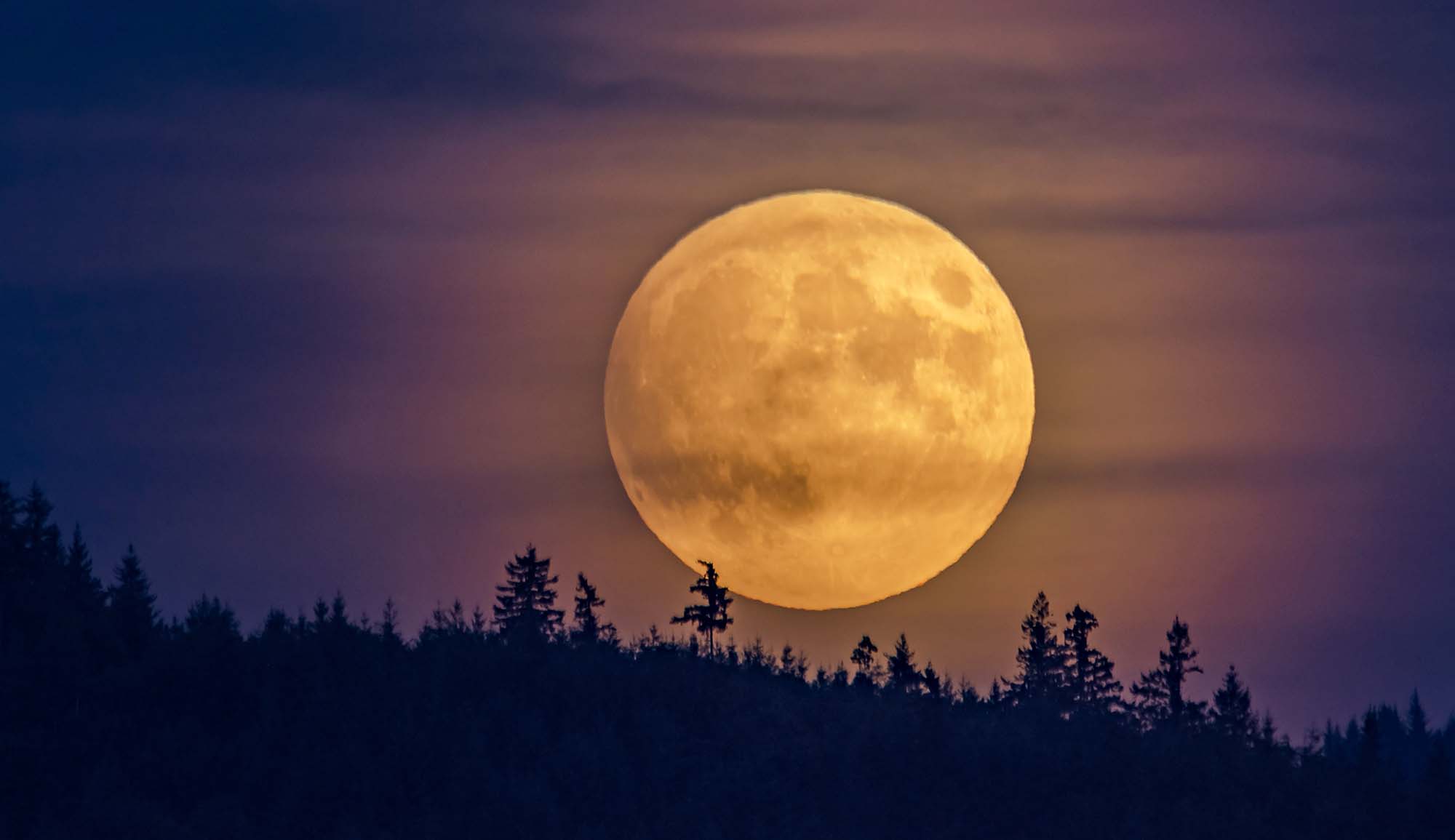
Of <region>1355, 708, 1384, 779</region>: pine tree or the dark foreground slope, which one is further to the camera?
<region>1355, 708, 1384, 779</region>: pine tree

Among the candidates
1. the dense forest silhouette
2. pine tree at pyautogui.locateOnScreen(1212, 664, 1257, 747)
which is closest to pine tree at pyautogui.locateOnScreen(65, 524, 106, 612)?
the dense forest silhouette

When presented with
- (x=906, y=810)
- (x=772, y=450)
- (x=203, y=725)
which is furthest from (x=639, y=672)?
(x=772, y=450)

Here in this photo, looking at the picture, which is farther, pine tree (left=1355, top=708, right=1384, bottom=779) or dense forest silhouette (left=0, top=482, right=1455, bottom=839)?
pine tree (left=1355, top=708, right=1384, bottom=779)

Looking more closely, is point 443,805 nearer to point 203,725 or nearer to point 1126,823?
point 203,725

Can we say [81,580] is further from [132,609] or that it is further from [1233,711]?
[1233,711]

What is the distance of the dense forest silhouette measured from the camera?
86.4 m

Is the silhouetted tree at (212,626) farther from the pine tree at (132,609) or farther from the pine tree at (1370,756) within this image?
the pine tree at (1370,756)

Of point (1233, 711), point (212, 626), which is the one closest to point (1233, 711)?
point (1233, 711)

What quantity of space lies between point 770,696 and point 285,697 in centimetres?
2458

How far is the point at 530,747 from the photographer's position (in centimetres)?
9219

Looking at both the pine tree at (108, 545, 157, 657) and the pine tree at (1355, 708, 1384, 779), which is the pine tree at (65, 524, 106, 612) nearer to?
the pine tree at (108, 545, 157, 657)

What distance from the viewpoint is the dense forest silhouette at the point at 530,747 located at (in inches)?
3401

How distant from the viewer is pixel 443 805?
87.3 metres

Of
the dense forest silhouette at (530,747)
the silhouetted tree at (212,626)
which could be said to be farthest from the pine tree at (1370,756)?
the silhouetted tree at (212,626)
